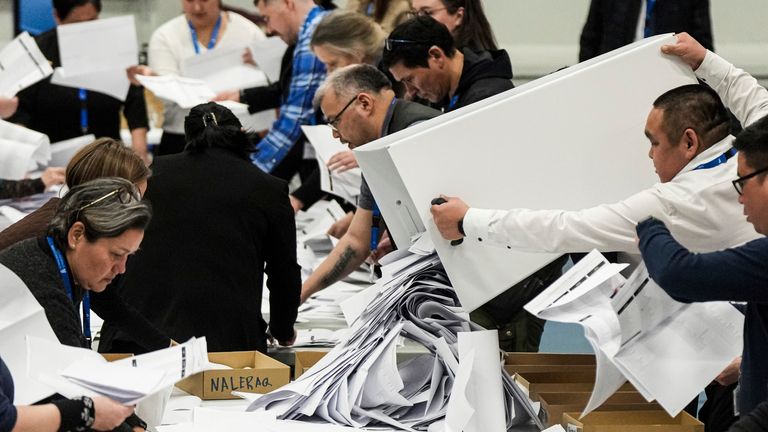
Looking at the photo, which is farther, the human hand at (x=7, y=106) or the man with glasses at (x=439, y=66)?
the human hand at (x=7, y=106)

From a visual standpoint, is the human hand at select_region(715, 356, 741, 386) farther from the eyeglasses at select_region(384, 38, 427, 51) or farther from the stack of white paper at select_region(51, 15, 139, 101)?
the stack of white paper at select_region(51, 15, 139, 101)

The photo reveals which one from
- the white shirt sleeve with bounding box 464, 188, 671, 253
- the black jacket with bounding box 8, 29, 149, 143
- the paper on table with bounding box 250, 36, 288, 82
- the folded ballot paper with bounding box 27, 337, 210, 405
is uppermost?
the folded ballot paper with bounding box 27, 337, 210, 405

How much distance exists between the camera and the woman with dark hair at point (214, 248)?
11.4 ft

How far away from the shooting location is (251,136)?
374cm

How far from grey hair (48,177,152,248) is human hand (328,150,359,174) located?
1877mm

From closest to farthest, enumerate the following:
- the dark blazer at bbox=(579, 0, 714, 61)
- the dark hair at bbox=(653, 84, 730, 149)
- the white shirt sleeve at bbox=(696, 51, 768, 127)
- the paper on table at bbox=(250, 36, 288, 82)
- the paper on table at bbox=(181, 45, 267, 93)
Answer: the dark hair at bbox=(653, 84, 730, 149), the white shirt sleeve at bbox=(696, 51, 768, 127), the dark blazer at bbox=(579, 0, 714, 61), the paper on table at bbox=(250, 36, 288, 82), the paper on table at bbox=(181, 45, 267, 93)

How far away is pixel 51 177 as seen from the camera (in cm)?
548

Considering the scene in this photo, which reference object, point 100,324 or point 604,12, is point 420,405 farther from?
point 604,12

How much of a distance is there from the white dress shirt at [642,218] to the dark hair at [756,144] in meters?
0.41

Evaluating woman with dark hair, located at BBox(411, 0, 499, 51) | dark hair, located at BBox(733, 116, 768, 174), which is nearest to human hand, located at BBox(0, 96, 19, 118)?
woman with dark hair, located at BBox(411, 0, 499, 51)

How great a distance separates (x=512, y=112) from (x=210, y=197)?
1.01 metres

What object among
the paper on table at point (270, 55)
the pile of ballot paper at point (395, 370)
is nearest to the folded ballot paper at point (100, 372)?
the pile of ballot paper at point (395, 370)

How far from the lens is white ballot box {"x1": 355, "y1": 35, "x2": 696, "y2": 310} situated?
9.52ft

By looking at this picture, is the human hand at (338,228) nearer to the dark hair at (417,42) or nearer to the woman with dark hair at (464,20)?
the woman with dark hair at (464,20)
